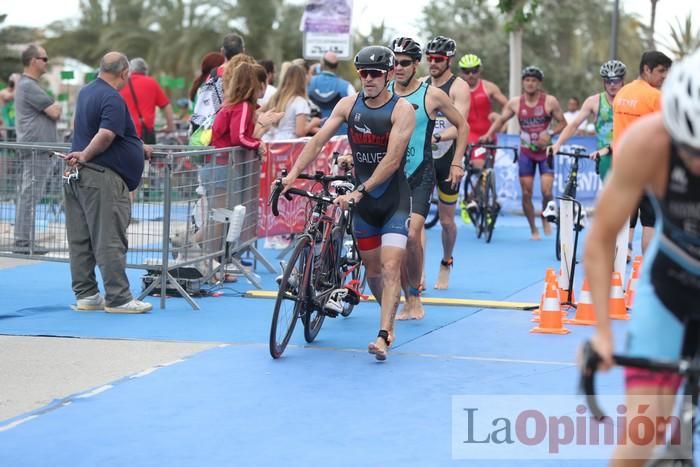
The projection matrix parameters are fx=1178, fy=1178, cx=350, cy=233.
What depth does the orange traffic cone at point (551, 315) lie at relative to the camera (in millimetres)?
8883

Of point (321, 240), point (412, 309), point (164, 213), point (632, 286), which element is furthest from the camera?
point (632, 286)

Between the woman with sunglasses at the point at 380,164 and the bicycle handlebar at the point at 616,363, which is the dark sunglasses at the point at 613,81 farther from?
the bicycle handlebar at the point at 616,363

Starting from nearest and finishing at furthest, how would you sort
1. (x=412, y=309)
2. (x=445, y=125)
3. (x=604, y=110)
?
(x=412, y=309) < (x=445, y=125) < (x=604, y=110)

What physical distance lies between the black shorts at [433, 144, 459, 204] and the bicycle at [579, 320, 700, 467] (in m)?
7.18

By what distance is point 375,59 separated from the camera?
7.77 metres

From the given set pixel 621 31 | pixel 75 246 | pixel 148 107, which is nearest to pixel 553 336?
pixel 75 246

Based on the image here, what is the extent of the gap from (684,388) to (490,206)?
38.9 feet

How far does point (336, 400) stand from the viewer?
6691 millimetres

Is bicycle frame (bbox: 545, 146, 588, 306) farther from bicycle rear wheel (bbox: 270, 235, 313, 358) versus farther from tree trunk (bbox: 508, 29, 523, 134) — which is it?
tree trunk (bbox: 508, 29, 523, 134)

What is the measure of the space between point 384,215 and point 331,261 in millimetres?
582

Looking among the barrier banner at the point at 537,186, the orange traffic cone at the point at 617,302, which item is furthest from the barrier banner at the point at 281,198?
the barrier banner at the point at 537,186

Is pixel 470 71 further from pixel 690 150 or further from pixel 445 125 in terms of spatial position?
pixel 690 150

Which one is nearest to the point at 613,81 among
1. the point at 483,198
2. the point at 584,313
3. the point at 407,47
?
the point at 483,198

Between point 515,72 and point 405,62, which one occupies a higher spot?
point 515,72
